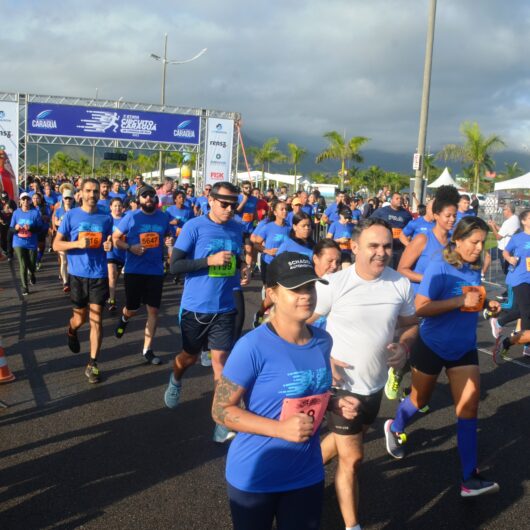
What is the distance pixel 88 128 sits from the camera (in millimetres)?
23594

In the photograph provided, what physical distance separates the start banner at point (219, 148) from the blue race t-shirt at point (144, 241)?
1808 cm

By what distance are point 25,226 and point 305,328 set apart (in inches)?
365

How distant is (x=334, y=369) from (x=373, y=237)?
797 mm

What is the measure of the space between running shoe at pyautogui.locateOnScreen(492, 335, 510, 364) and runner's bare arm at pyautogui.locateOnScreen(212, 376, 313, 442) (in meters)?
5.54

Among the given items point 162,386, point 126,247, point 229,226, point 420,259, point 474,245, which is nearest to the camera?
point 474,245

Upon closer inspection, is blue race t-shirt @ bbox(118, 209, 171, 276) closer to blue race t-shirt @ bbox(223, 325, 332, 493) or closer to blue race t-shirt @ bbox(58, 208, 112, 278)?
blue race t-shirt @ bbox(58, 208, 112, 278)

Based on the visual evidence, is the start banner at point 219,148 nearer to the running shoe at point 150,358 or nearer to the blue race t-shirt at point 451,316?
the running shoe at point 150,358

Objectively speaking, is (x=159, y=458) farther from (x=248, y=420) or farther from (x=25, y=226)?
(x=25, y=226)

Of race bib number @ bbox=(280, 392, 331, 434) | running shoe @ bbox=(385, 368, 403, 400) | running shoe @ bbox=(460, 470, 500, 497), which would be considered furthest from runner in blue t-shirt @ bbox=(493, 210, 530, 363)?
race bib number @ bbox=(280, 392, 331, 434)

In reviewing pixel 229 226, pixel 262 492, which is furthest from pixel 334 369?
pixel 229 226

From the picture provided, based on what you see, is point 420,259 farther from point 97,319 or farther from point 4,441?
point 4,441

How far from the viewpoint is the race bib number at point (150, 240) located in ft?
21.8

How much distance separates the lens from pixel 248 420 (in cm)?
217

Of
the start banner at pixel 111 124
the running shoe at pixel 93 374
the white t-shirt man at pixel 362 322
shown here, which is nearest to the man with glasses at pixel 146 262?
the running shoe at pixel 93 374
